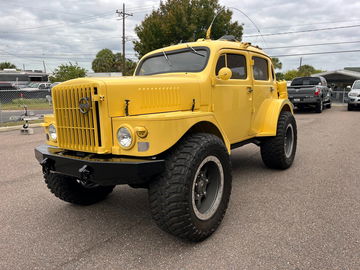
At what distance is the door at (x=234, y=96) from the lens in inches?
143

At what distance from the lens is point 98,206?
12.3ft

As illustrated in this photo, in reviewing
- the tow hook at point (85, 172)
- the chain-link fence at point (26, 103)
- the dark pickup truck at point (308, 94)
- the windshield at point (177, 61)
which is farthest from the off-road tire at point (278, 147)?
the chain-link fence at point (26, 103)

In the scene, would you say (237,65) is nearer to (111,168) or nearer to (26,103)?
(111,168)

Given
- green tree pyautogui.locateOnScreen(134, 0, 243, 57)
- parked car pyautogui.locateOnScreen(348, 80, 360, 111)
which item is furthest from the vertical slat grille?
green tree pyautogui.locateOnScreen(134, 0, 243, 57)

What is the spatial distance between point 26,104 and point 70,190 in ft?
62.8

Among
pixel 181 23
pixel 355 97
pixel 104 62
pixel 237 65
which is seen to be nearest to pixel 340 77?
pixel 355 97

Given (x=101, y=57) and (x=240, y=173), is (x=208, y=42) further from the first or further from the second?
(x=101, y=57)

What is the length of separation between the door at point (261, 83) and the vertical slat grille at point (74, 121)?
2539mm

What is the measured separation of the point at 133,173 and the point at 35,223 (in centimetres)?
166

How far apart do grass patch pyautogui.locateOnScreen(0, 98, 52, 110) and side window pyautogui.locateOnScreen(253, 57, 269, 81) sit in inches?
664

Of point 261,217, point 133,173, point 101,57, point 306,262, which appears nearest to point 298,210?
point 261,217

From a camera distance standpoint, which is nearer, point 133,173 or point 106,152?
point 133,173

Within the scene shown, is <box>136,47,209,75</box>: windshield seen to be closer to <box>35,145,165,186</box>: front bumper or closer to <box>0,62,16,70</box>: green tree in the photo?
<box>35,145,165,186</box>: front bumper

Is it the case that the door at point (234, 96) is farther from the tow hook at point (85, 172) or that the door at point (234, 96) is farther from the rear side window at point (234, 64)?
the tow hook at point (85, 172)
